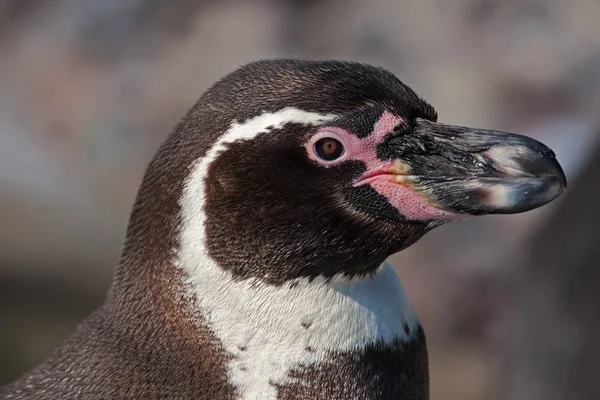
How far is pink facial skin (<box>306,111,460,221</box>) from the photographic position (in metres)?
1.77

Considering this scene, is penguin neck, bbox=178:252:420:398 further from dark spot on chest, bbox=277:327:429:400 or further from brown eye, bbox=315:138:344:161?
brown eye, bbox=315:138:344:161

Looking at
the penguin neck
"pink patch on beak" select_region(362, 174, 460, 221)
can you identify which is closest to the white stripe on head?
the penguin neck

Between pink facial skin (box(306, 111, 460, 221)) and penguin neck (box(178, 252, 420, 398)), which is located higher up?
pink facial skin (box(306, 111, 460, 221))

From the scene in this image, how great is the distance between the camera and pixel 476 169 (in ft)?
5.74

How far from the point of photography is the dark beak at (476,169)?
5.63 feet

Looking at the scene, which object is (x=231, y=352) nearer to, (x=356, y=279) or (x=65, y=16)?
(x=356, y=279)

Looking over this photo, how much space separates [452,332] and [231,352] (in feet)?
8.73

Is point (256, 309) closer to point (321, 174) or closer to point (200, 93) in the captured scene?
point (321, 174)

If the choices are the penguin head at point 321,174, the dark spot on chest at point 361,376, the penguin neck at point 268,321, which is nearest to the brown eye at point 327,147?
the penguin head at point 321,174

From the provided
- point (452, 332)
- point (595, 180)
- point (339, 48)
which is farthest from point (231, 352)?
point (339, 48)

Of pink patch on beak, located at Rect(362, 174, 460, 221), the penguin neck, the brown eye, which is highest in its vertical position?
the brown eye

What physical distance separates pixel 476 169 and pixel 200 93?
3334mm

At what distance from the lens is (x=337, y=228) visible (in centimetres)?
178

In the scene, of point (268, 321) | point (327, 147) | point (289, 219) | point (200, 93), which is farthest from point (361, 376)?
point (200, 93)
